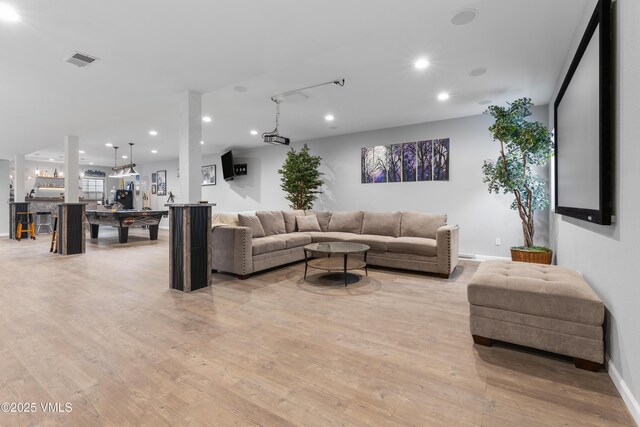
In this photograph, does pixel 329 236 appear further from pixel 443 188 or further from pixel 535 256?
pixel 535 256

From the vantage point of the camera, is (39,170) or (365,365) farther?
(39,170)

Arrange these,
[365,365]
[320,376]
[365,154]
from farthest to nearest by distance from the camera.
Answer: [365,154] < [365,365] < [320,376]

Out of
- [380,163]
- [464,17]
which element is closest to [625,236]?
[464,17]

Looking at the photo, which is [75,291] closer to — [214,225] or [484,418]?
[214,225]

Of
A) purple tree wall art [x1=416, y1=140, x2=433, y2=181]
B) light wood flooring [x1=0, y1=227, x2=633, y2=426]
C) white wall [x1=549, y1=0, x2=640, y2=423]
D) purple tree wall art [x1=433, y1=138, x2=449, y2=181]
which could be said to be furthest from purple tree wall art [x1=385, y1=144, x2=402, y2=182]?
white wall [x1=549, y1=0, x2=640, y2=423]

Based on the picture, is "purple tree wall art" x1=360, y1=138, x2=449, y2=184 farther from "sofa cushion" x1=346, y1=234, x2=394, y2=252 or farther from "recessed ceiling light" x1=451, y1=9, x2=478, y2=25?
"recessed ceiling light" x1=451, y1=9, x2=478, y2=25

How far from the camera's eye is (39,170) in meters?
11.0

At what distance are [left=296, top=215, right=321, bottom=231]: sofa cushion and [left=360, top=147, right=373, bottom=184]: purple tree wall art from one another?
1606 mm

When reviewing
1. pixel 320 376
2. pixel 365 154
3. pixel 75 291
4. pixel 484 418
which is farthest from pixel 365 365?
pixel 365 154

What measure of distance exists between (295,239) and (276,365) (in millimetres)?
3194

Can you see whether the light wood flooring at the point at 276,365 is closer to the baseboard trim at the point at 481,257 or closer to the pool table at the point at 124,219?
the baseboard trim at the point at 481,257

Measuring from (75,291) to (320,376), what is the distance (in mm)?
3398

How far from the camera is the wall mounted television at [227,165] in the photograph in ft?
29.2

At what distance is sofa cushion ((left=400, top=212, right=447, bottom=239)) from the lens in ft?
16.2
